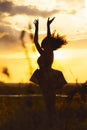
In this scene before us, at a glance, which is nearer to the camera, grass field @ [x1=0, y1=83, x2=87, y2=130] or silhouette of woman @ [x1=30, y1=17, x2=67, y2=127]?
grass field @ [x1=0, y1=83, x2=87, y2=130]

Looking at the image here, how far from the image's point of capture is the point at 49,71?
11758 mm

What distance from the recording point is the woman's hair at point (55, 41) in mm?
11398

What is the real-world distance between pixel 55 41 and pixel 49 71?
702 mm

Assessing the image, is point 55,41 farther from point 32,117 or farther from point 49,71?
point 32,117

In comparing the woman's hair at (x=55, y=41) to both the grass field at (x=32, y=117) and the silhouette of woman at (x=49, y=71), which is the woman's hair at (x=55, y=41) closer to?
the silhouette of woman at (x=49, y=71)

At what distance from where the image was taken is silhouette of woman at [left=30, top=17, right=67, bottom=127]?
37.7 ft

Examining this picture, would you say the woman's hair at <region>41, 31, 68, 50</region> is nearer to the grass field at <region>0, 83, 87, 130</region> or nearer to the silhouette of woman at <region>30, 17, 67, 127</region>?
the silhouette of woman at <region>30, 17, 67, 127</region>

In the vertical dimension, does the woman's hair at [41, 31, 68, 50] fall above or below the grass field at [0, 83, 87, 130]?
above

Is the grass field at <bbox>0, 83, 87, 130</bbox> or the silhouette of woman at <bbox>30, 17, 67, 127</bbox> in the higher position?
the silhouette of woman at <bbox>30, 17, 67, 127</bbox>

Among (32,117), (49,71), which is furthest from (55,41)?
(32,117)

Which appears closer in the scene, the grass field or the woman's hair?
the grass field

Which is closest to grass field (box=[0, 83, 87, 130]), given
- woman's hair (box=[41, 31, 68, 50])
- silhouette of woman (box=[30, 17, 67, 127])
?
silhouette of woman (box=[30, 17, 67, 127])

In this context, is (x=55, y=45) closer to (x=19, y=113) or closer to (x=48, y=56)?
(x=48, y=56)

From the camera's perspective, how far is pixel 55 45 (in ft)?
38.5
